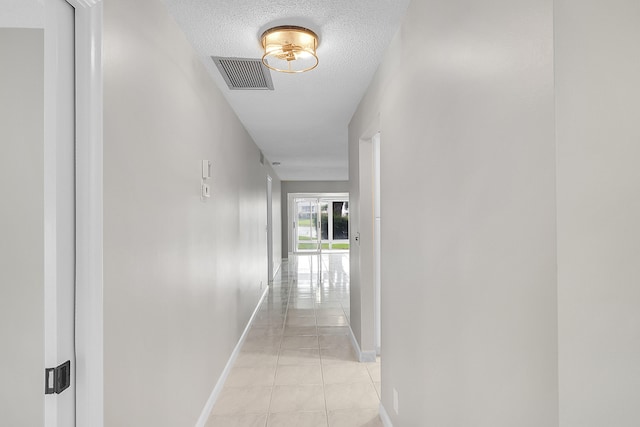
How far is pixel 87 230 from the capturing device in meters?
1.18

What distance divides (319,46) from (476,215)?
1.58m

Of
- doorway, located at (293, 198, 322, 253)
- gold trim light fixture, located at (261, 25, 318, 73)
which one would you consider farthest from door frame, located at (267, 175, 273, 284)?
gold trim light fixture, located at (261, 25, 318, 73)

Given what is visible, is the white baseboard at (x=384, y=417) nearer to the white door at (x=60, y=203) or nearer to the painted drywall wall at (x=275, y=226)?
the white door at (x=60, y=203)

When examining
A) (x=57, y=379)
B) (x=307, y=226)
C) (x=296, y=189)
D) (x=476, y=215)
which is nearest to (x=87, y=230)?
(x=57, y=379)

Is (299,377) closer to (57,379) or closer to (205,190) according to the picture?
(205,190)

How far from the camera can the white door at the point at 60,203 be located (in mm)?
1066

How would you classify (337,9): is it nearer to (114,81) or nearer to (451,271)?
(114,81)

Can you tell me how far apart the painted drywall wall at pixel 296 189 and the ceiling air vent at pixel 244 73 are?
28.5 feet

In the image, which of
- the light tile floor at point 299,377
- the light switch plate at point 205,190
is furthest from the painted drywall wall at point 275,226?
the light switch plate at point 205,190

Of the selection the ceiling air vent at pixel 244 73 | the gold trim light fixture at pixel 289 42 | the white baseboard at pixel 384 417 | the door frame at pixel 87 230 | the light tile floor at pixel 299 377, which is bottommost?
the light tile floor at pixel 299 377

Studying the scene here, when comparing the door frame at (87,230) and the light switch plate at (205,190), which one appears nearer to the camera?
the door frame at (87,230)

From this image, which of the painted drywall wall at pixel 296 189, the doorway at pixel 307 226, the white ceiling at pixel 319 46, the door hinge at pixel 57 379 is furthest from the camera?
the doorway at pixel 307 226

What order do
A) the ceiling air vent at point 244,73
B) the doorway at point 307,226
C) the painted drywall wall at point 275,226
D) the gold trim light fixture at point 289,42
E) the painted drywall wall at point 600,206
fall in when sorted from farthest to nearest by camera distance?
the doorway at point 307,226 < the painted drywall wall at point 275,226 < the ceiling air vent at point 244,73 < the gold trim light fixture at point 289,42 < the painted drywall wall at point 600,206
